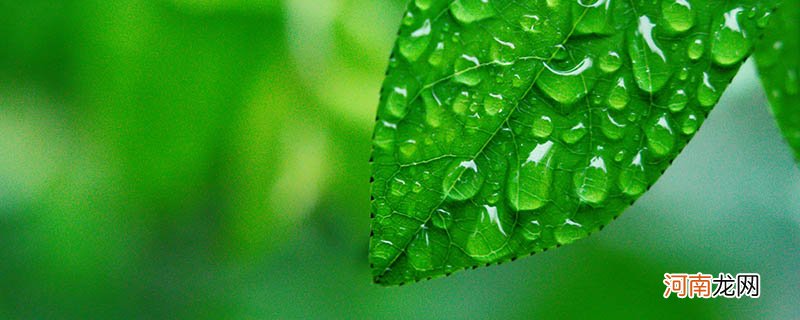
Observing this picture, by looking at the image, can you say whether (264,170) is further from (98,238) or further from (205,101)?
(98,238)

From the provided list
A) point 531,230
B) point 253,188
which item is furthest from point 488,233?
point 253,188

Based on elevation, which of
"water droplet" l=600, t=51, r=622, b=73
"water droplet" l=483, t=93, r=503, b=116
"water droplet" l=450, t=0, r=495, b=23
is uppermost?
"water droplet" l=450, t=0, r=495, b=23

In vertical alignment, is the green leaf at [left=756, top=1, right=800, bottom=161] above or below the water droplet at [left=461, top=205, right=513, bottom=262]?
above

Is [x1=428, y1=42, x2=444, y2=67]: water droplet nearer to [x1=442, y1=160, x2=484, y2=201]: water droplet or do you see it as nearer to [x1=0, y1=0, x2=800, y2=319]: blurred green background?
[x1=442, y1=160, x2=484, y2=201]: water droplet

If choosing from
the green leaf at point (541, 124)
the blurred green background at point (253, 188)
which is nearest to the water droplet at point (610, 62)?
the green leaf at point (541, 124)

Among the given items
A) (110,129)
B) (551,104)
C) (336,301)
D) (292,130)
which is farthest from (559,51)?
(336,301)

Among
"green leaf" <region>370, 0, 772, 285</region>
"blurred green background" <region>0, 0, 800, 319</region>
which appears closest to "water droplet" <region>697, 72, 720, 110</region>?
"green leaf" <region>370, 0, 772, 285</region>

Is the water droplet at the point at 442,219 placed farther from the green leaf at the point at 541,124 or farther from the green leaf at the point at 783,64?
the green leaf at the point at 783,64
